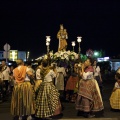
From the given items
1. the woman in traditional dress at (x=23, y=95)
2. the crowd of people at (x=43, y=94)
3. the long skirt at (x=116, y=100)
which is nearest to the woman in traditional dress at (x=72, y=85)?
the long skirt at (x=116, y=100)

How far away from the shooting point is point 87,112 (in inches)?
382

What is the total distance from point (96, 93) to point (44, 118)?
182 centimetres

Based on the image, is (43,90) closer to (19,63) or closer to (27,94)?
(27,94)

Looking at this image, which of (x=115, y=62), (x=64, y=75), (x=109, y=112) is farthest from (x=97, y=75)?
(x=115, y=62)

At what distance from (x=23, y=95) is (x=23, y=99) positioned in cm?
11

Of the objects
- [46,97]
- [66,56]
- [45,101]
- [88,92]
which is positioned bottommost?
[45,101]

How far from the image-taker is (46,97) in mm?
8977

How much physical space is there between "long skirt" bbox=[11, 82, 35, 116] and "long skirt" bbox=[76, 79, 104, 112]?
169 centimetres

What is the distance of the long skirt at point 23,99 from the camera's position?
8.77m

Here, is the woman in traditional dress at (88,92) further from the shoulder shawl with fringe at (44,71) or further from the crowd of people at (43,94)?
the shoulder shawl with fringe at (44,71)

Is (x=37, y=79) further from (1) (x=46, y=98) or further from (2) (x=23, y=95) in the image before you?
(2) (x=23, y=95)

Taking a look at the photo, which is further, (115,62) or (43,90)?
(115,62)

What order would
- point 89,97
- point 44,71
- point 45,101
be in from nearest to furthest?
point 45,101 → point 44,71 → point 89,97

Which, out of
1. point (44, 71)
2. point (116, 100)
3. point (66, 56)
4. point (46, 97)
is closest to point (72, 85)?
point (66, 56)
